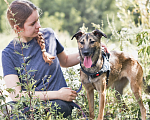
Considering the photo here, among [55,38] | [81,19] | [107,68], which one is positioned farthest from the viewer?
[81,19]

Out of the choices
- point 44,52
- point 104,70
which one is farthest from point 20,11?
point 104,70

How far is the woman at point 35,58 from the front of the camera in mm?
2588

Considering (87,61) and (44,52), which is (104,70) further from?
(44,52)

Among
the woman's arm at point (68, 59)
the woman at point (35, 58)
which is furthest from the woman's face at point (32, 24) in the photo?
the woman's arm at point (68, 59)

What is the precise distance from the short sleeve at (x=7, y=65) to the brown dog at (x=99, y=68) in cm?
97

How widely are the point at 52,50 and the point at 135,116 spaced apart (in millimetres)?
1715

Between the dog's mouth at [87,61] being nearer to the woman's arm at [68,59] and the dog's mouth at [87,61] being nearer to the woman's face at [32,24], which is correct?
the woman's arm at [68,59]

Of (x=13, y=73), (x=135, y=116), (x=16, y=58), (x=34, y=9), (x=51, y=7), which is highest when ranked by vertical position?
(x=51, y=7)

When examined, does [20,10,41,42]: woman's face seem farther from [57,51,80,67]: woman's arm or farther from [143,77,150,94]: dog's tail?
[143,77,150,94]: dog's tail

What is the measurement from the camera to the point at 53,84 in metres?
2.79

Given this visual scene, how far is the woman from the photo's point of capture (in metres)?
2.59

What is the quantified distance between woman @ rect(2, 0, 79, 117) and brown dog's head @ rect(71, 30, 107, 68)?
1.46ft

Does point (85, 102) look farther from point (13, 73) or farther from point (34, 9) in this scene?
point (34, 9)

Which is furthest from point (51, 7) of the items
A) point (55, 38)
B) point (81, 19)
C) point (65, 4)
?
point (55, 38)
